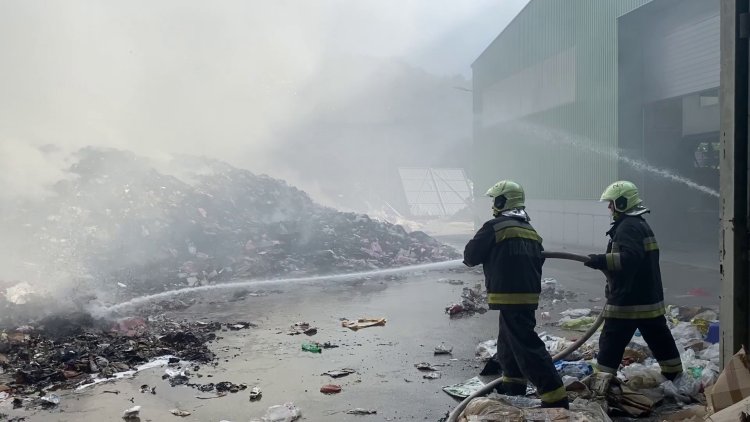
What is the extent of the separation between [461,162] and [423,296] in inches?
1213

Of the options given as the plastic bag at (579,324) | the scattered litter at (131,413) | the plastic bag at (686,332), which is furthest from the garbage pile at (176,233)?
the plastic bag at (686,332)

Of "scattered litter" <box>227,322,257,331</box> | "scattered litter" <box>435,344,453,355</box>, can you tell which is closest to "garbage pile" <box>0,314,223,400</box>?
"scattered litter" <box>227,322,257,331</box>

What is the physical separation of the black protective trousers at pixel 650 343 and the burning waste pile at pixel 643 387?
91 millimetres

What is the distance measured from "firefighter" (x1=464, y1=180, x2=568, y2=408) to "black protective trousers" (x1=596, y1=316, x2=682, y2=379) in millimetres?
735

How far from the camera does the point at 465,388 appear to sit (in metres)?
4.29

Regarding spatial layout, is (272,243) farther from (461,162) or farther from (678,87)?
(461,162)

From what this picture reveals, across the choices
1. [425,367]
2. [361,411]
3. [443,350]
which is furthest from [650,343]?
[361,411]

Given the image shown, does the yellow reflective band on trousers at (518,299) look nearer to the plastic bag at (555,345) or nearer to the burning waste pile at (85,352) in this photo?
the plastic bag at (555,345)

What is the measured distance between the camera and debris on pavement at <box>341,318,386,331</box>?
6.69 metres

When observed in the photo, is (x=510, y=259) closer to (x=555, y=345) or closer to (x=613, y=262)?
(x=613, y=262)

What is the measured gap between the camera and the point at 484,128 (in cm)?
2347

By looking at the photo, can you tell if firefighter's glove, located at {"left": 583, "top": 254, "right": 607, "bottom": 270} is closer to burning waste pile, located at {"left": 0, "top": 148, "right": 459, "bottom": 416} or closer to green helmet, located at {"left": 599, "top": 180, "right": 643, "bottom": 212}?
green helmet, located at {"left": 599, "top": 180, "right": 643, "bottom": 212}

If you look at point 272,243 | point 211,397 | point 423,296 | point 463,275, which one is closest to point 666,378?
point 211,397

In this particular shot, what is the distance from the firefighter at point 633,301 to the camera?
3877mm
